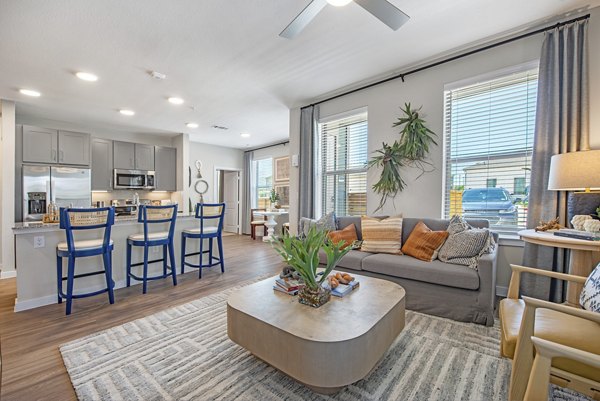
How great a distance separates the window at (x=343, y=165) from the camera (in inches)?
161

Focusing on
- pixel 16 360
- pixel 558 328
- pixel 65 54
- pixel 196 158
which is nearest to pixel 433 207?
pixel 558 328

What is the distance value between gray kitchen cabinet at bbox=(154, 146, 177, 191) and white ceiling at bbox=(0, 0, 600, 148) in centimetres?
193

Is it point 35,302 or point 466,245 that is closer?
point 466,245

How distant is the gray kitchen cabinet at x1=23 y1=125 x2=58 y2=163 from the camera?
441 centimetres

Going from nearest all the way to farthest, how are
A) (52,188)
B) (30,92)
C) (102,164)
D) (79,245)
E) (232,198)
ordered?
(79,245) → (30,92) → (52,188) → (102,164) → (232,198)

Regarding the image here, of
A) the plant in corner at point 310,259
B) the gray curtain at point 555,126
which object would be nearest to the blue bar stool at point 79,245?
the plant in corner at point 310,259

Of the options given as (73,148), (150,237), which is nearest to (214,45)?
(150,237)

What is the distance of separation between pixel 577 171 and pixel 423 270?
137 centimetres

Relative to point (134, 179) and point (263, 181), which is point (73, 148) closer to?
point (134, 179)

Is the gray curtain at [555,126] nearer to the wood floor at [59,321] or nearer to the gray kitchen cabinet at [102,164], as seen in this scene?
the wood floor at [59,321]

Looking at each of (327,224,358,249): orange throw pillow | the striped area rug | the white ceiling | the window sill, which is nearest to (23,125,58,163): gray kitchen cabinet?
the white ceiling

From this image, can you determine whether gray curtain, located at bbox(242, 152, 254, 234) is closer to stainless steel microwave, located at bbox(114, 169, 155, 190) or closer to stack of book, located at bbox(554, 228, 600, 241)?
stainless steel microwave, located at bbox(114, 169, 155, 190)

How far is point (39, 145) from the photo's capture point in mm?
4539

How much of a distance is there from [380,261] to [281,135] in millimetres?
4671
